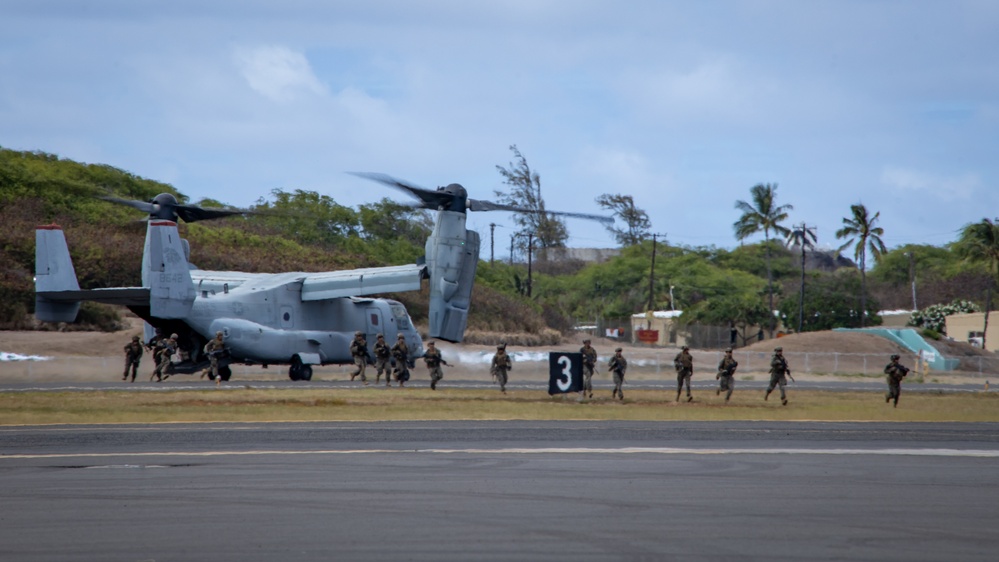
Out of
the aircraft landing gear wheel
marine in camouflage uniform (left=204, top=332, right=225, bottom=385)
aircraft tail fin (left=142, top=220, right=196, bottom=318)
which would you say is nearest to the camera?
aircraft tail fin (left=142, top=220, right=196, bottom=318)

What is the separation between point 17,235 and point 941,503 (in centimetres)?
5827

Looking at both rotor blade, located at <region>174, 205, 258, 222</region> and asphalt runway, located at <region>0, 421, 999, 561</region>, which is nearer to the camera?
asphalt runway, located at <region>0, 421, 999, 561</region>

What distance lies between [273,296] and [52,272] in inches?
293

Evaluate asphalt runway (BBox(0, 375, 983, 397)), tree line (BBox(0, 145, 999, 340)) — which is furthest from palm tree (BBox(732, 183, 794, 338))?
asphalt runway (BBox(0, 375, 983, 397))

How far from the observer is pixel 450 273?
3353 centimetres

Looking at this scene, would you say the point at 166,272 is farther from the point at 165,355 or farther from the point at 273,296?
the point at 273,296

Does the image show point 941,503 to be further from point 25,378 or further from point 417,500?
point 25,378

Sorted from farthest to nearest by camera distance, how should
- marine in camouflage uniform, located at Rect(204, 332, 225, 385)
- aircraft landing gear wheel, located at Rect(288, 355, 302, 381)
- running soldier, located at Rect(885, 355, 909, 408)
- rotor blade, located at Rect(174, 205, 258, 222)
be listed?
aircraft landing gear wheel, located at Rect(288, 355, 302, 381) → rotor blade, located at Rect(174, 205, 258, 222) → marine in camouflage uniform, located at Rect(204, 332, 225, 385) → running soldier, located at Rect(885, 355, 909, 408)

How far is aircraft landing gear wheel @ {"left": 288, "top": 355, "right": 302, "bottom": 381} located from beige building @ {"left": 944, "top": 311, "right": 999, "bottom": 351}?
52.5 metres

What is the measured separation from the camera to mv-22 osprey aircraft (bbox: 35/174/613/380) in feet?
102

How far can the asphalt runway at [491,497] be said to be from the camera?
815cm

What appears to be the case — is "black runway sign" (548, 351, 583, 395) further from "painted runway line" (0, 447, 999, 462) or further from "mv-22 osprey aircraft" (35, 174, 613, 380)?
"painted runway line" (0, 447, 999, 462)

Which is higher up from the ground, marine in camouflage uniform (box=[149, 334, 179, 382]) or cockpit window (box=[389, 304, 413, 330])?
cockpit window (box=[389, 304, 413, 330])

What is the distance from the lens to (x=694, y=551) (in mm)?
7969
